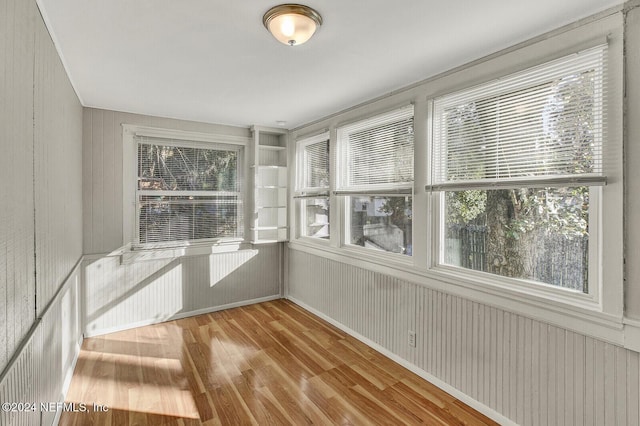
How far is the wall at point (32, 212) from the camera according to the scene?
124 cm

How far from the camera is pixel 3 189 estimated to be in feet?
3.98

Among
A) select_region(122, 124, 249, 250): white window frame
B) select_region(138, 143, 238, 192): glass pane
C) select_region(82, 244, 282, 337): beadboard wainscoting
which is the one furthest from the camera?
select_region(138, 143, 238, 192): glass pane

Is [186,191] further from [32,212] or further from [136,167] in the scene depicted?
[32,212]

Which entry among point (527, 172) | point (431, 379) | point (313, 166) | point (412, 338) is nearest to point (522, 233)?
point (527, 172)

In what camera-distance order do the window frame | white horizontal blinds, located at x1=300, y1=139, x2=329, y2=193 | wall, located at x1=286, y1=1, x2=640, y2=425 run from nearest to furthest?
wall, located at x1=286, y1=1, x2=640, y2=425, the window frame, white horizontal blinds, located at x1=300, y1=139, x2=329, y2=193

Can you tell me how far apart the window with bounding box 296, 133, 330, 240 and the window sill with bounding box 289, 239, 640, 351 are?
1.21 metres

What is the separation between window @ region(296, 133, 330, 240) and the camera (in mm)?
3977

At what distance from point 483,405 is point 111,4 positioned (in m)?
3.29

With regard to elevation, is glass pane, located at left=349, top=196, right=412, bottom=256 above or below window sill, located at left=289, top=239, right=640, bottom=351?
above

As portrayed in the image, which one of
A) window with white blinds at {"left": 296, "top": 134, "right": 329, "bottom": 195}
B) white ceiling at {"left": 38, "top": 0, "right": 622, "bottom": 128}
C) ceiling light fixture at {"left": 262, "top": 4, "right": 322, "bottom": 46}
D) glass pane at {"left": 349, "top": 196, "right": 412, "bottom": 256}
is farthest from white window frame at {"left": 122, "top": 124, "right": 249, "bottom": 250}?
ceiling light fixture at {"left": 262, "top": 4, "right": 322, "bottom": 46}

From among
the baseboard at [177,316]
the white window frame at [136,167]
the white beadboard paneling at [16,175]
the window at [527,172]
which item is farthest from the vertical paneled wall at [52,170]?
the window at [527,172]

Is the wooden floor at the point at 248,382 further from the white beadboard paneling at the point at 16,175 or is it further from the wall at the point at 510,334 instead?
the white beadboard paneling at the point at 16,175

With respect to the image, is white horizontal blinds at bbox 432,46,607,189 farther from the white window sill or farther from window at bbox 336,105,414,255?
the white window sill

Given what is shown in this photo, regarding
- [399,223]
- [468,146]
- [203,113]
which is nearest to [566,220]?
[468,146]
